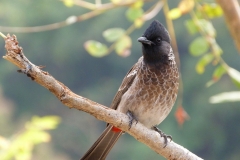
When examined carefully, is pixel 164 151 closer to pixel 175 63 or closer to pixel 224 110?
pixel 175 63

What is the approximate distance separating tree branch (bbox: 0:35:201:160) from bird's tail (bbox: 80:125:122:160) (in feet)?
1.49

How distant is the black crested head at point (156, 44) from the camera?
7.61 feet

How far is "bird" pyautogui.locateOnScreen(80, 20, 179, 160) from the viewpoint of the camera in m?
2.36

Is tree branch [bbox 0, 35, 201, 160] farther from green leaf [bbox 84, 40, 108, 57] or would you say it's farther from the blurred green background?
the blurred green background

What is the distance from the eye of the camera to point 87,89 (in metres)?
6.60

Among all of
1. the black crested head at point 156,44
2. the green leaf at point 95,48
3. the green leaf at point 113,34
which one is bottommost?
the green leaf at point 95,48

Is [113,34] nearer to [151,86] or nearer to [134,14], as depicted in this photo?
[134,14]

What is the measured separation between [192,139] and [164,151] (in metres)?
4.35

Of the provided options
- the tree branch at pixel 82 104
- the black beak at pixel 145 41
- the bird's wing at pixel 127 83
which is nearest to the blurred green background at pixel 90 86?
the bird's wing at pixel 127 83

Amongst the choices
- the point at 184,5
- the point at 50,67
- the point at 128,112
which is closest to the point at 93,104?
the point at 128,112

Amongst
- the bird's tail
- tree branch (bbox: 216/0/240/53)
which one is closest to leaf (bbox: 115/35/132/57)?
the bird's tail

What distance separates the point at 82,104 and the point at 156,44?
0.81 meters

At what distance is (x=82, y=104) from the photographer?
5.42 feet

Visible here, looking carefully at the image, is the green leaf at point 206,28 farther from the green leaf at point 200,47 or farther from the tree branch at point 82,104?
the tree branch at point 82,104
